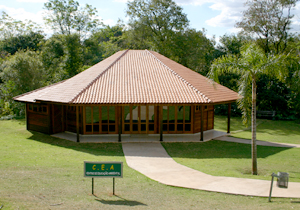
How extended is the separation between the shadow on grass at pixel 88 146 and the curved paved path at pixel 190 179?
96 centimetres

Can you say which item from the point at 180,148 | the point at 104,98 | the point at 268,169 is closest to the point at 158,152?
the point at 180,148

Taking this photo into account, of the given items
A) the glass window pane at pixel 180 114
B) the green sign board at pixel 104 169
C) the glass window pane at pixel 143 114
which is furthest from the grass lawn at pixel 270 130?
the green sign board at pixel 104 169

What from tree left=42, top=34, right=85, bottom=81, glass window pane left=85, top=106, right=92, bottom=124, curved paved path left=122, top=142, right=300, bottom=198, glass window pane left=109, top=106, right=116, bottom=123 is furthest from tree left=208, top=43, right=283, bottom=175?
tree left=42, top=34, right=85, bottom=81

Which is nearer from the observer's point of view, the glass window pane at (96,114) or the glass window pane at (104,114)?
the glass window pane at (96,114)

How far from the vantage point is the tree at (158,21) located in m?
33.9

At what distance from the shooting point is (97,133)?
56.1 feet

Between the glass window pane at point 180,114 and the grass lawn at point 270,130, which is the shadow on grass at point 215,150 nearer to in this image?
the glass window pane at point 180,114

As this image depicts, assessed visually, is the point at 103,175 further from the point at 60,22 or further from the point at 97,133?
the point at 60,22

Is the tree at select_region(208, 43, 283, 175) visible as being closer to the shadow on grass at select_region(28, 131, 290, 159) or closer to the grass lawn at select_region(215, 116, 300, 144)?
the shadow on grass at select_region(28, 131, 290, 159)

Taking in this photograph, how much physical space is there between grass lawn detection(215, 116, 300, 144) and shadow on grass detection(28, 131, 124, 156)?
9369 millimetres

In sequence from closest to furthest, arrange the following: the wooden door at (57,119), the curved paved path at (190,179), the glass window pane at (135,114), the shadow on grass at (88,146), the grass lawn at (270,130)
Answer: the curved paved path at (190,179) → the shadow on grass at (88,146) → the glass window pane at (135,114) → the wooden door at (57,119) → the grass lawn at (270,130)

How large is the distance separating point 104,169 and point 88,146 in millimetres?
7625

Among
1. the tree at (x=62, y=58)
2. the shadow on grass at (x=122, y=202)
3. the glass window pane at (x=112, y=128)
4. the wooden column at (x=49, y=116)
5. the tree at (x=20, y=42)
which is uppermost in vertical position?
the tree at (x=20, y=42)

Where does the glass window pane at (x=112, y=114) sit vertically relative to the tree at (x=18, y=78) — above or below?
below
